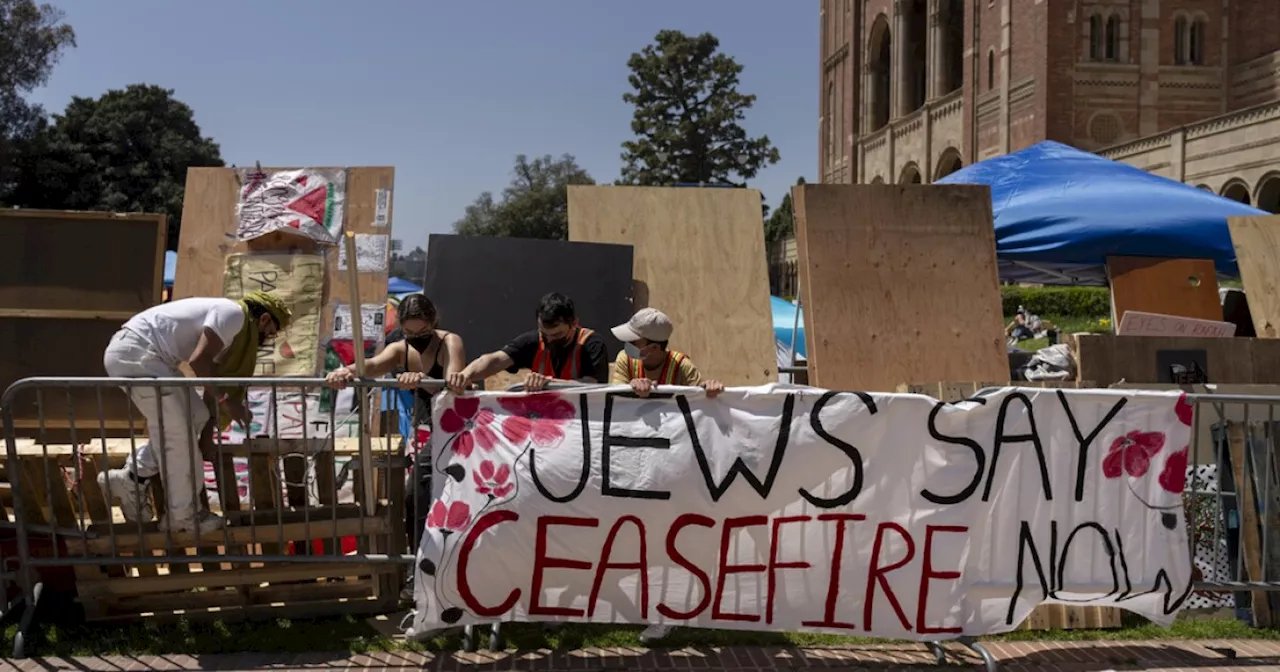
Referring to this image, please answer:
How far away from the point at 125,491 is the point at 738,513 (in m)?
3.09

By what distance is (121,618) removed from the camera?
5.13 metres

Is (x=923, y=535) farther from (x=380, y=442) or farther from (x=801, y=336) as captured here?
(x=801, y=336)

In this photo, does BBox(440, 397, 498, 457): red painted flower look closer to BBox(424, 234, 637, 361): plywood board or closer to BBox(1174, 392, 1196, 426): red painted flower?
BBox(424, 234, 637, 361): plywood board

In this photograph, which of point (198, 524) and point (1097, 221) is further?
point (1097, 221)

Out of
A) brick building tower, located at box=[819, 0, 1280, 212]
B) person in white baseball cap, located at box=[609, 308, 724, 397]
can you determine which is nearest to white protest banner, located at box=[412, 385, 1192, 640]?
person in white baseball cap, located at box=[609, 308, 724, 397]

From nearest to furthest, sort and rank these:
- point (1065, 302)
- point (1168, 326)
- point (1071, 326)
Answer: point (1168, 326)
point (1071, 326)
point (1065, 302)

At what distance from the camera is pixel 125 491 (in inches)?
195

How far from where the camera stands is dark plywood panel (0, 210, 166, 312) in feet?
22.0

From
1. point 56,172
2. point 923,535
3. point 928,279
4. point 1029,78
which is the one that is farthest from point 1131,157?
point 56,172

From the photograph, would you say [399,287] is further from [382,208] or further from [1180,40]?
[1180,40]

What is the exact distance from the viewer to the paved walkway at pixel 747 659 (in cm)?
476

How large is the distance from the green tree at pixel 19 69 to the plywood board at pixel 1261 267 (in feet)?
162

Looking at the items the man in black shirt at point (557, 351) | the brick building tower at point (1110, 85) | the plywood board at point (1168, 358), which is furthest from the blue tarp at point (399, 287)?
the brick building tower at point (1110, 85)

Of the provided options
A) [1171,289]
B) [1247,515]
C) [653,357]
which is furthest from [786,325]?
[1247,515]
